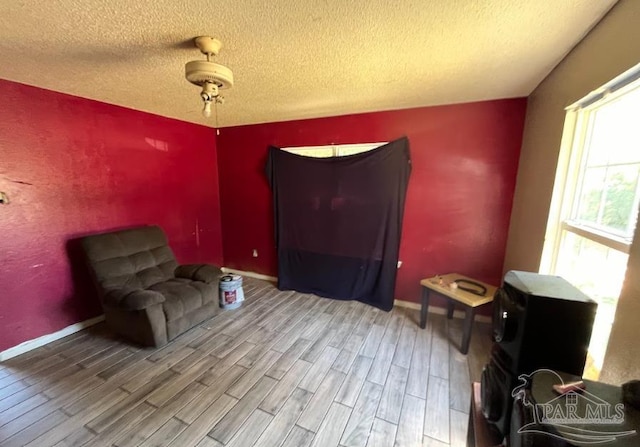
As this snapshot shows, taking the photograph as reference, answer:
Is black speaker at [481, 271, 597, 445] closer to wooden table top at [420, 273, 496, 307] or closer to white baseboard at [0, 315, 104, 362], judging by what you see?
wooden table top at [420, 273, 496, 307]

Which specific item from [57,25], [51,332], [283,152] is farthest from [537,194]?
[51,332]

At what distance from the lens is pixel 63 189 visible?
7.57ft

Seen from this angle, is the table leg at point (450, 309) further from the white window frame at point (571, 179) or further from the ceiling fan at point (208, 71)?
the ceiling fan at point (208, 71)

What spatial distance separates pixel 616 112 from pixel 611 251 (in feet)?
2.37

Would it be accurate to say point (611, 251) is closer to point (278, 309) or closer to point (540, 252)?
point (540, 252)

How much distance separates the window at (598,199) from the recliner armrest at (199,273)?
285 cm

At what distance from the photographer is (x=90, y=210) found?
2.51 m

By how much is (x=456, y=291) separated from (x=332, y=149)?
2.08 meters

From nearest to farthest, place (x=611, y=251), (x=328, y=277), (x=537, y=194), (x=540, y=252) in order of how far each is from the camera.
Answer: (x=611, y=251) < (x=540, y=252) < (x=537, y=194) < (x=328, y=277)

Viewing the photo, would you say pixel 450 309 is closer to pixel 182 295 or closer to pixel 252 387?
pixel 252 387

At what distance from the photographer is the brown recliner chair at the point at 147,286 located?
212 cm

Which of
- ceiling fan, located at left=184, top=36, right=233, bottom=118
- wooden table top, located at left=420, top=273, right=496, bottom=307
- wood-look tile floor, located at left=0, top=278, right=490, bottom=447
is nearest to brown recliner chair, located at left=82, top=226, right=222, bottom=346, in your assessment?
wood-look tile floor, located at left=0, top=278, right=490, bottom=447

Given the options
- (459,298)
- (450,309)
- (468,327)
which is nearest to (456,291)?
(459,298)

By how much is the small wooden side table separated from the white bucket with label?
2039 mm
